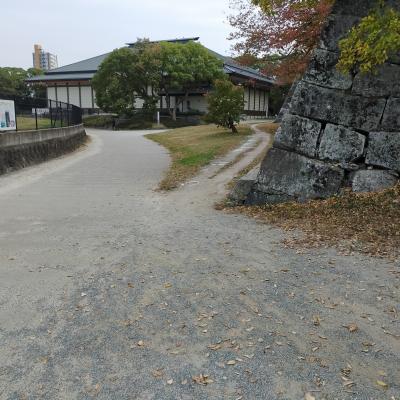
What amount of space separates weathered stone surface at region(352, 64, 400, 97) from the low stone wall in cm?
Answer: 980

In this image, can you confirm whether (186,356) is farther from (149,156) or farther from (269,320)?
(149,156)

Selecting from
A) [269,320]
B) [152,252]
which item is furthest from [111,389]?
[152,252]

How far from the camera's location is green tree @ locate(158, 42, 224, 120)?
3975 centimetres

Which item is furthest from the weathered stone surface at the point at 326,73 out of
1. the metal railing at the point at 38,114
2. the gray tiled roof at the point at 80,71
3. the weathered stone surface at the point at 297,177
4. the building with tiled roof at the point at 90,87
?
the gray tiled roof at the point at 80,71

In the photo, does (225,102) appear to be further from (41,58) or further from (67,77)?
(41,58)

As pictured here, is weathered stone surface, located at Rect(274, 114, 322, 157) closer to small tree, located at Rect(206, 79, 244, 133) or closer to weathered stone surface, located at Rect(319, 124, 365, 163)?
weathered stone surface, located at Rect(319, 124, 365, 163)

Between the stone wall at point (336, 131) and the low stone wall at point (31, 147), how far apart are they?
850cm

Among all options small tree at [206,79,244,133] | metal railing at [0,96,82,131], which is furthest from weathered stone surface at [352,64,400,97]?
small tree at [206,79,244,133]

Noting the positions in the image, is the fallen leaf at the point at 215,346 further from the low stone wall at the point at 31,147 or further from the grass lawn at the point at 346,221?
the low stone wall at the point at 31,147

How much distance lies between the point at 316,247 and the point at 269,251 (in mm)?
596

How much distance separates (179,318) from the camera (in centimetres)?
376

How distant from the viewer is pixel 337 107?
285 inches

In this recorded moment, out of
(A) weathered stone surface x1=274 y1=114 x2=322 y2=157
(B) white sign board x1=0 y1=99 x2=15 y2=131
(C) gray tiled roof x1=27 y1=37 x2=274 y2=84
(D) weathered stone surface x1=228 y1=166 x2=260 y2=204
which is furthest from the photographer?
(C) gray tiled roof x1=27 y1=37 x2=274 y2=84

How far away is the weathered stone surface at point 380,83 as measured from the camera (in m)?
6.91
